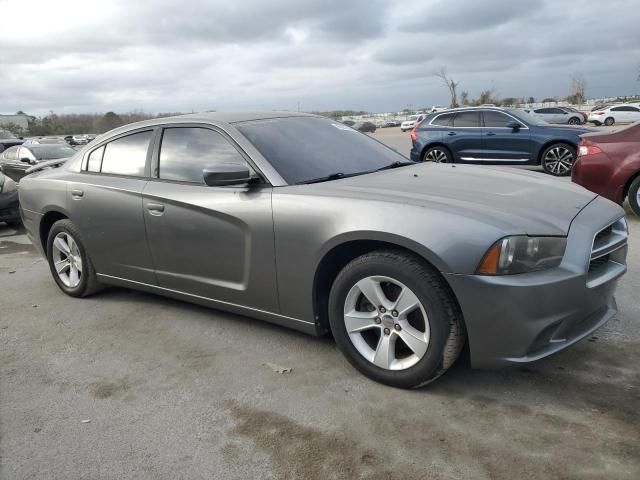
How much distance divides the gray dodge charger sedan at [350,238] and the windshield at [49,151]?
8.75 metres

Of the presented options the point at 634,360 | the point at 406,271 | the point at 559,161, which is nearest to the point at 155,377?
the point at 406,271

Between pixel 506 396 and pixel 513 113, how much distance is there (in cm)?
1068

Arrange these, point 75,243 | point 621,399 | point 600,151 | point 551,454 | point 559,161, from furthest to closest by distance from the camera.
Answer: point 559,161, point 600,151, point 75,243, point 621,399, point 551,454

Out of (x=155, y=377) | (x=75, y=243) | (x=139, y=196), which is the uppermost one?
(x=139, y=196)

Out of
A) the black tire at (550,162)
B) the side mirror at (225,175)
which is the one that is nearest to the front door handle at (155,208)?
the side mirror at (225,175)

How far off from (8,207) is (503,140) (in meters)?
9.70

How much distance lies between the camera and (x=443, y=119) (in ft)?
42.9

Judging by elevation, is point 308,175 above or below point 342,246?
above

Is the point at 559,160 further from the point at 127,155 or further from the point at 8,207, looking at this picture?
the point at 8,207

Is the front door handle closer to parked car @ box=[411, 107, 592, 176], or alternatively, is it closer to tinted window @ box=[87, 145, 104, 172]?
tinted window @ box=[87, 145, 104, 172]

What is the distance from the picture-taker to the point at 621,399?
287 cm

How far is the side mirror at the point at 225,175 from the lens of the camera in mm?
3357

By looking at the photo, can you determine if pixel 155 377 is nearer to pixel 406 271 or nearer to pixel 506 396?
pixel 406 271

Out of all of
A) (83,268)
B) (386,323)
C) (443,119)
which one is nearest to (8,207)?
(83,268)
